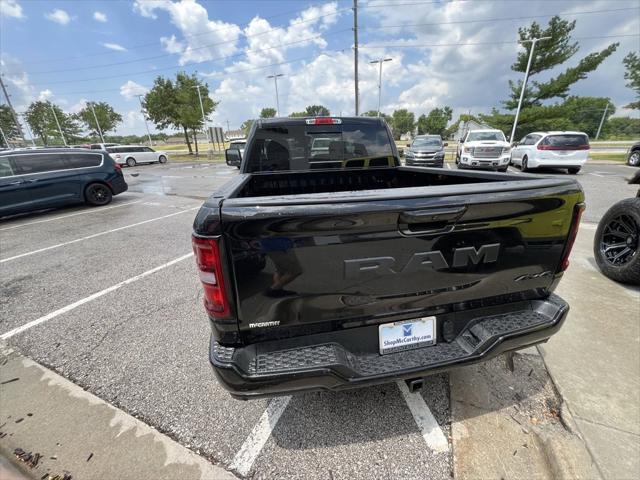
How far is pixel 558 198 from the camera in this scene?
159cm

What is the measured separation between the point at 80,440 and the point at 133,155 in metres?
32.1

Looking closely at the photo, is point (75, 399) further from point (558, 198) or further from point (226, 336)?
point (558, 198)

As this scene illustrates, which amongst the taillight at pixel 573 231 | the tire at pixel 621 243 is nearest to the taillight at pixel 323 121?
the taillight at pixel 573 231

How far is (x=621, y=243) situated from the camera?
3.62m

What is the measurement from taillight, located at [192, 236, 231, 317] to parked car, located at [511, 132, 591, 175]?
51.5 feet

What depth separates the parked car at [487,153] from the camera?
12.3 meters

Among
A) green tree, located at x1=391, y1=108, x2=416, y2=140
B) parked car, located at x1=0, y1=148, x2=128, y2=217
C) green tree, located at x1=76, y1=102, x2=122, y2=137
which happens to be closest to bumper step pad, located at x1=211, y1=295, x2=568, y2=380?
parked car, located at x1=0, y1=148, x2=128, y2=217

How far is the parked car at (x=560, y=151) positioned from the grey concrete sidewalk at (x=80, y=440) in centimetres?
1597

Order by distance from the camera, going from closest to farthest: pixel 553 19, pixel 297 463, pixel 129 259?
pixel 297 463 → pixel 129 259 → pixel 553 19

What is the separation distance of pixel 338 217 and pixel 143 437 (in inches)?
79.5

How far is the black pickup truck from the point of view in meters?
1.37

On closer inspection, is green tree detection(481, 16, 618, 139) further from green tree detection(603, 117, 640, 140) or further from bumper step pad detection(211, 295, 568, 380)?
green tree detection(603, 117, 640, 140)

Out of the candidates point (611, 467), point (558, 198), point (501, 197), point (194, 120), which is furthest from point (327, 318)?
point (194, 120)

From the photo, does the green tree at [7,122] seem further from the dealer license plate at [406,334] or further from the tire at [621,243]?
the tire at [621,243]
